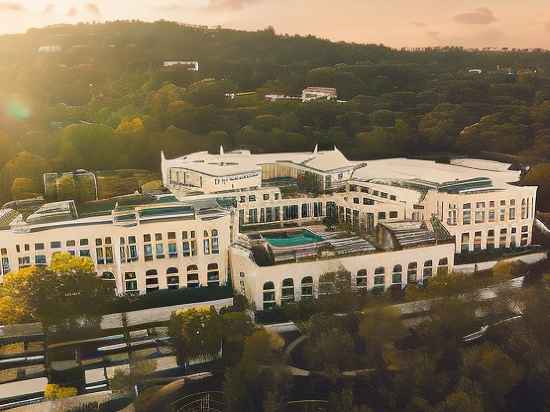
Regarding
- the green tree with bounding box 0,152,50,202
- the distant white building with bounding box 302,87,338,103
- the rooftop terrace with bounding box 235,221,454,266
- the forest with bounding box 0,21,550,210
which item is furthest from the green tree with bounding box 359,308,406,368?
the distant white building with bounding box 302,87,338,103

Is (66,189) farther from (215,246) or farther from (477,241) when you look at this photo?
(477,241)

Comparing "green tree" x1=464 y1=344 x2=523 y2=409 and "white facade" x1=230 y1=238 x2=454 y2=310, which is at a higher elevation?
"white facade" x1=230 y1=238 x2=454 y2=310

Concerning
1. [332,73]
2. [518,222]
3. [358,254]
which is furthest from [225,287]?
[332,73]

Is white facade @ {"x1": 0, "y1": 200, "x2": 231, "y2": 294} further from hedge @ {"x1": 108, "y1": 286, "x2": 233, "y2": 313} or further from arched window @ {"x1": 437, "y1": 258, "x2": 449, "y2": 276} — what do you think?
arched window @ {"x1": 437, "y1": 258, "x2": 449, "y2": 276}

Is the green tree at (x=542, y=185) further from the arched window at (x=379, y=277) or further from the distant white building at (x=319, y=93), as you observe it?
the distant white building at (x=319, y=93)

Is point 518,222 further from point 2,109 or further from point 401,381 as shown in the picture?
point 2,109

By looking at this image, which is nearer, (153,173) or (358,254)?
(358,254)
